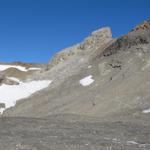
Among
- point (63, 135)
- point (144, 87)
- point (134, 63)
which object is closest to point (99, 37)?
point (134, 63)

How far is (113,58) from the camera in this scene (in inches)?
2140

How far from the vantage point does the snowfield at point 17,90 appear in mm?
57375

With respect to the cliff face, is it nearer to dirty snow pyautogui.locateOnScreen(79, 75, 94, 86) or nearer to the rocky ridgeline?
dirty snow pyautogui.locateOnScreen(79, 75, 94, 86)

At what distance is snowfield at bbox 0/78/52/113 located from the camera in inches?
2259

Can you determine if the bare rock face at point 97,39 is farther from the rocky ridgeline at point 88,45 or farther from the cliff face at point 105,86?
the cliff face at point 105,86

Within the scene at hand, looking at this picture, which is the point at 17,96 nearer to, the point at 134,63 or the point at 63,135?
the point at 134,63

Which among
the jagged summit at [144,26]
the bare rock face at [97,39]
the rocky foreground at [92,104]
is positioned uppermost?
the bare rock face at [97,39]

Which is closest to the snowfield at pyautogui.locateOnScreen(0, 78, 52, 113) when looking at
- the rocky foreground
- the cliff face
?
the rocky foreground

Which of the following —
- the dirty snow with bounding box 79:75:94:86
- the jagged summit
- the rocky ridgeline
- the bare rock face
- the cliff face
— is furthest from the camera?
the bare rock face

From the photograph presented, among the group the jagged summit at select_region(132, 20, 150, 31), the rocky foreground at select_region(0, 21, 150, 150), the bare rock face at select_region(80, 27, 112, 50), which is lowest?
the rocky foreground at select_region(0, 21, 150, 150)

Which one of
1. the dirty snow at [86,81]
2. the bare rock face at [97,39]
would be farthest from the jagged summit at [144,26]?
the dirty snow at [86,81]

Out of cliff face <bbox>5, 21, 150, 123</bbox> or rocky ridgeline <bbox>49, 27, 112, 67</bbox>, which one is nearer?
cliff face <bbox>5, 21, 150, 123</bbox>

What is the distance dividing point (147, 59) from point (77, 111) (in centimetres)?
1219

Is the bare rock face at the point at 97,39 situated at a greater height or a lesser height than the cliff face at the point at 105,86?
greater
